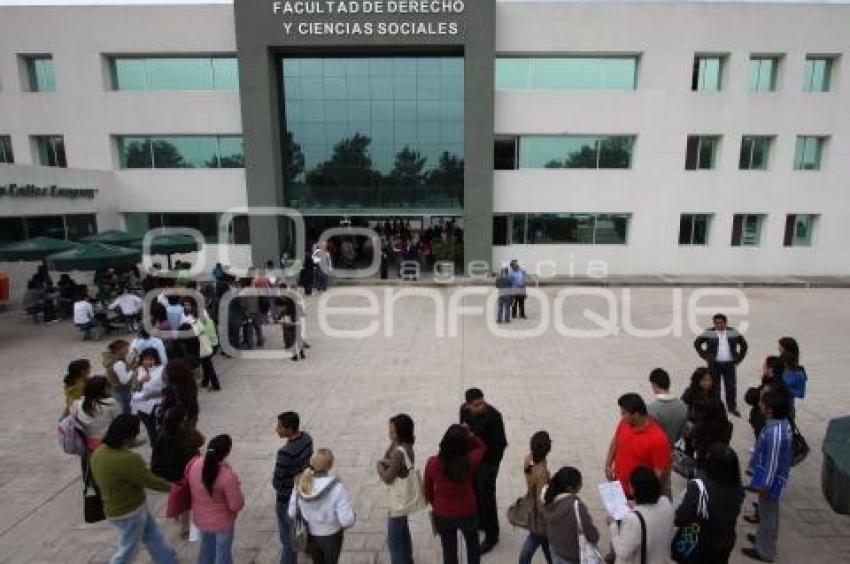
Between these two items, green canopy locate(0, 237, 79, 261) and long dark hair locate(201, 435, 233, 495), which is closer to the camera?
long dark hair locate(201, 435, 233, 495)

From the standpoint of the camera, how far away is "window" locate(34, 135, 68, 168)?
1989 centimetres

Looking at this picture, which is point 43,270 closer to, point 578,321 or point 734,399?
point 578,321

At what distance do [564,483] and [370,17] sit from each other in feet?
60.9

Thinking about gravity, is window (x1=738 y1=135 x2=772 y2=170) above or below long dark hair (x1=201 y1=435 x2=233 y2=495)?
above

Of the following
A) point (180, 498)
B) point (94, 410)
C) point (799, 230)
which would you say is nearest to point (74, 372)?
point (94, 410)

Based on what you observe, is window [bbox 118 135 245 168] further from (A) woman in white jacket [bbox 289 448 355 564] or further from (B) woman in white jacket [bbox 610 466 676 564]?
(B) woman in white jacket [bbox 610 466 676 564]

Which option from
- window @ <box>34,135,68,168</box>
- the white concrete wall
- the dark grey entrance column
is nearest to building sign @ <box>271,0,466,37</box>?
the dark grey entrance column

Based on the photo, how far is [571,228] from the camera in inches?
796

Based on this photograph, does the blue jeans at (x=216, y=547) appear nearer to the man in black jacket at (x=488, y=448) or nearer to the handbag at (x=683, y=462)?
the man in black jacket at (x=488, y=448)

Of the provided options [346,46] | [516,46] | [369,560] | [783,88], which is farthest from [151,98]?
[783,88]

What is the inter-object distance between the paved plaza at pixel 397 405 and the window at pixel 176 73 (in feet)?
34.0

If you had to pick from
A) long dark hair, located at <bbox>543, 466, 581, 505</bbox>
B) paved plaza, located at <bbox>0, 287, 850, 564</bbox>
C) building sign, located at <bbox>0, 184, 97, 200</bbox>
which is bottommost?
paved plaza, located at <bbox>0, 287, 850, 564</bbox>

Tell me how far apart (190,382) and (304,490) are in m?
2.70

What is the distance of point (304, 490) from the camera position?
3.62 m
